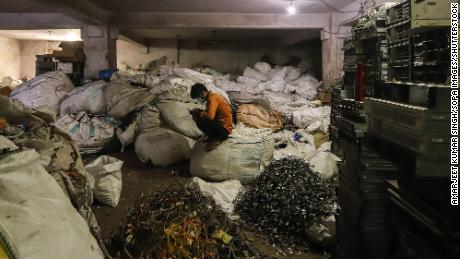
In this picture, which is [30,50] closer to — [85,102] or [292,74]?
[85,102]

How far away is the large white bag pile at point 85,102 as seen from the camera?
5824 mm

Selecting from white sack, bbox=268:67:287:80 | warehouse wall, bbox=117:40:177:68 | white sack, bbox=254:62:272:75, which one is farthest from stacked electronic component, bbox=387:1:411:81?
warehouse wall, bbox=117:40:177:68

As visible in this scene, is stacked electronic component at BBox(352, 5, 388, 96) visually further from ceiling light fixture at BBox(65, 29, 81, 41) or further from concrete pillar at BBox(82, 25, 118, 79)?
ceiling light fixture at BBox(65, 29, 81, 41)

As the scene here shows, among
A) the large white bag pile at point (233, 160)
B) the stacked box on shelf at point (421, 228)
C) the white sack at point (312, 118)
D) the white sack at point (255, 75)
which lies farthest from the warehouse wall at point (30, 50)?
the stacked box on shelf at point (421, 228)

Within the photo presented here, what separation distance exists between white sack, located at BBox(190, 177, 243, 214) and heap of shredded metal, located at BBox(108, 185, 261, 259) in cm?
74

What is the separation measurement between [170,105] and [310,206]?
2891mm

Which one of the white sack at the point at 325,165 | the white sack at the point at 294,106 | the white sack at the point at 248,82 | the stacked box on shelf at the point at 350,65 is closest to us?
the stacked box on shelf at the point at 350,65

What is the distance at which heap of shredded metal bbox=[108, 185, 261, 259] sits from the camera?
237 cm

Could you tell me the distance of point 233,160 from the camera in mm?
4266

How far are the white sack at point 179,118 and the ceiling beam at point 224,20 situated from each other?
2.57 meters

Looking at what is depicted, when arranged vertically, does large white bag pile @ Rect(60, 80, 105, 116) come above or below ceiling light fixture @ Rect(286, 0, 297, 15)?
below

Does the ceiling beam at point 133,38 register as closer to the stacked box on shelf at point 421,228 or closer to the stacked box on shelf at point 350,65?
the stacked box on shelf at point 350,65

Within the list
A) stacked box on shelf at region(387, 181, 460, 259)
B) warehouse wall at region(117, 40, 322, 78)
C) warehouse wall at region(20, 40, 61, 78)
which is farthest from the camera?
warehouse wall at region(20, 40, 61, 78)

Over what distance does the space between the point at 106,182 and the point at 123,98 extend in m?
2.34
